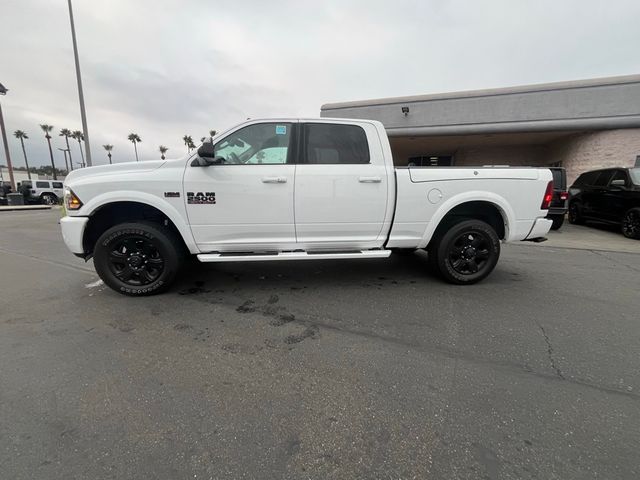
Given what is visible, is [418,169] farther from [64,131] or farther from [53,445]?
[64,131]

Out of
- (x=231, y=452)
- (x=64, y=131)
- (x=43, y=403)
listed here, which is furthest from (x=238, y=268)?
(x=64, y=131)

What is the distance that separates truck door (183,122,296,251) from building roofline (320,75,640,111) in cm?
1144

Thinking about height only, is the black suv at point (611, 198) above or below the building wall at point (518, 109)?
below

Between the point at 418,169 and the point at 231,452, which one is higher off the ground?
the point at 418,169

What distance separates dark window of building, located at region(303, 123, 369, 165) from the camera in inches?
152

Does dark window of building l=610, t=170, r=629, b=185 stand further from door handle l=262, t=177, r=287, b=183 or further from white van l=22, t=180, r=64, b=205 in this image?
white van l=22, t=180, r=64, b=205

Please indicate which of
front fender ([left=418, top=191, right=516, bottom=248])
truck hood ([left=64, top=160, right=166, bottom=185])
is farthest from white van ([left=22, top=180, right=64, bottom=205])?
front fender ([left=418, top=191, right=516, bottom=248])

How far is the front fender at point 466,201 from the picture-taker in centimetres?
404

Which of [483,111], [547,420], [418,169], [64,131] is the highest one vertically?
[64,131]

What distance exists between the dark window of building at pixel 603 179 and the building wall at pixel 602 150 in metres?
2.81

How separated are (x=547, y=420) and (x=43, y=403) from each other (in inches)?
129

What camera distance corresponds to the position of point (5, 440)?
1.80 metres

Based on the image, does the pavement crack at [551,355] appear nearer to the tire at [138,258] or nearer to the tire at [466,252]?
the tire at [466,252]

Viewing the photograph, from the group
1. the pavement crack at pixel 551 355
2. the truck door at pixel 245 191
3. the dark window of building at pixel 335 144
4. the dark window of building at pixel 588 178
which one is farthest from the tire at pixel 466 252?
the dark window of building at pixel 588 178
